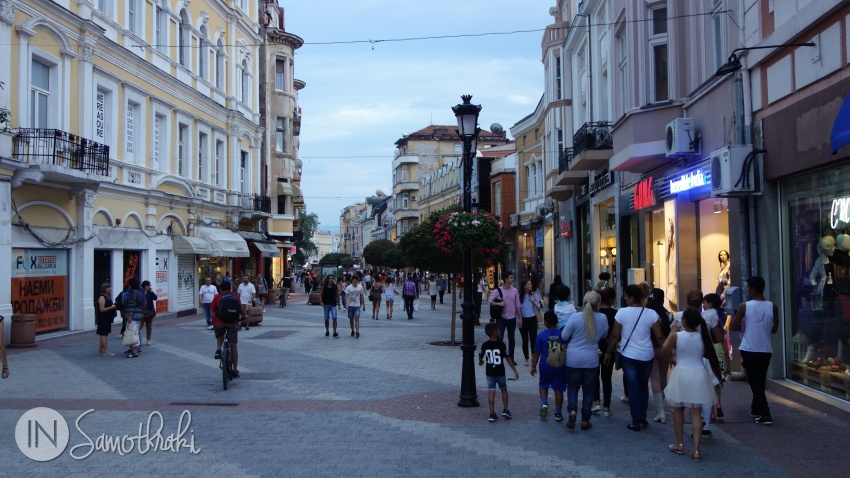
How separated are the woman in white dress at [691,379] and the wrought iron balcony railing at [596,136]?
576 inches

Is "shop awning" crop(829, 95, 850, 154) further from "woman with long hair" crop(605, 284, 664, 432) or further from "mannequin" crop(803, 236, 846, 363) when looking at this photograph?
"woman with long hair" crop(605, 284, 664, 432)

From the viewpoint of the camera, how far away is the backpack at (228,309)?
11961 millimetres

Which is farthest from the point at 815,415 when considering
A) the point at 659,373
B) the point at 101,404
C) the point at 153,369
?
the point at 153,369

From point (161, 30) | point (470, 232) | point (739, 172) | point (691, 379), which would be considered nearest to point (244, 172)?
point (161, 30)

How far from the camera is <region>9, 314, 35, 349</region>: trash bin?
16766mm

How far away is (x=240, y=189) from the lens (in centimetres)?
3619

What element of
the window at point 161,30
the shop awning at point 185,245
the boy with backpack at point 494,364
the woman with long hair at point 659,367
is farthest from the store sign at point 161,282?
the woman with long hair at point 659,367

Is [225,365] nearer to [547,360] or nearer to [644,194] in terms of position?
[547,360]

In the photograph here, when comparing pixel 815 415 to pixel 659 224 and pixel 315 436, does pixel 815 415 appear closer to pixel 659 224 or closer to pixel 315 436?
pixel 315 436

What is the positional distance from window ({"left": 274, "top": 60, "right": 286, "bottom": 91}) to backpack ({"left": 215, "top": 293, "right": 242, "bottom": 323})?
34.4 metres

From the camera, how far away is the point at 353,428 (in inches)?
334

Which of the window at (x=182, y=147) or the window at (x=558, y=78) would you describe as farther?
the window at (x=558, y=78)

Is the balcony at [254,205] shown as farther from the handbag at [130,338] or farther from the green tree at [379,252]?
the green tree at [379,252]

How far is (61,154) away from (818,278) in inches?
673
